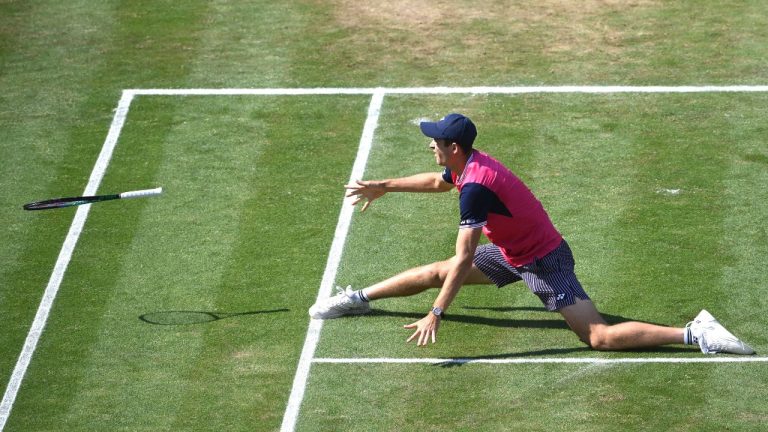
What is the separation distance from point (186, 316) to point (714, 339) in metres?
4.54

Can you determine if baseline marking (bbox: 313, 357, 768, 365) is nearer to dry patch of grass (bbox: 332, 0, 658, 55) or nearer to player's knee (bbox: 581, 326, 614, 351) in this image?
player's knee (bbox: 581, 326, 614, 351)

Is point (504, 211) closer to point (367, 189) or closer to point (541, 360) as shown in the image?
point (541, 360)

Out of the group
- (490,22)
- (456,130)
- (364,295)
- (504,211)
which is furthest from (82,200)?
(490,22)

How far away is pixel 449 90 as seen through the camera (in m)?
16.2

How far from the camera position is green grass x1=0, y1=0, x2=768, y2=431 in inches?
427

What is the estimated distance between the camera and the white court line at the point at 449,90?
16.0 meters

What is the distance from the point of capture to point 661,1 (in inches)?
717

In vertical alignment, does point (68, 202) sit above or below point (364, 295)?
above

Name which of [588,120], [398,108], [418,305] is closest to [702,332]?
[418,305]

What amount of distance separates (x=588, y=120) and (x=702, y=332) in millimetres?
4819

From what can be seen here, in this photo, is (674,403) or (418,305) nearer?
(674,403)

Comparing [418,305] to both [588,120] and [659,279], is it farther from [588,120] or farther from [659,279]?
[588,120]

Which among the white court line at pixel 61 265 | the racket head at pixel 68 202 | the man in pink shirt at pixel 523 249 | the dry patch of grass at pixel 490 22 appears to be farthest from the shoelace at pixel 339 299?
the dry patch of grass at pixel 490 22

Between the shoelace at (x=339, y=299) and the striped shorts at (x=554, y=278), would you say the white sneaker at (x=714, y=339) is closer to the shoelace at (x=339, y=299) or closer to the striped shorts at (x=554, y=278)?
the striped shorts at (x=554, y=278)
